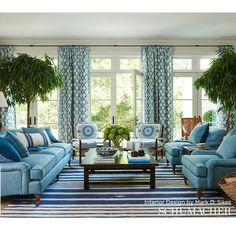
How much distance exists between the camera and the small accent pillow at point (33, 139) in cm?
540

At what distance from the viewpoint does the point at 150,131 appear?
7445 millimetres

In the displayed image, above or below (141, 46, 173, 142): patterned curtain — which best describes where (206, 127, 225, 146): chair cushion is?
below

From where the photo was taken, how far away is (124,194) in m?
4.25

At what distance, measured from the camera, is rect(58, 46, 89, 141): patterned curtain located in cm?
801

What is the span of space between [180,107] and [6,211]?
5766 mm

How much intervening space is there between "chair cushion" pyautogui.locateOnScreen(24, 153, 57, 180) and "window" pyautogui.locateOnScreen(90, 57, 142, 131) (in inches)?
146

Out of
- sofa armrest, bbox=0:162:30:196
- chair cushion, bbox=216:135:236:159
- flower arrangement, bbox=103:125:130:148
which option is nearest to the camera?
sofa armrest, bbox=0:162:30:196

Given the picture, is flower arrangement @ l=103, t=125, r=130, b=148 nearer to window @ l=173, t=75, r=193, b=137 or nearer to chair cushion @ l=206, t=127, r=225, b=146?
chair cushion @ l=206, t=127, r=225, b=146

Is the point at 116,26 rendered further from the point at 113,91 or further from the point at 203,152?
the point at 203,152

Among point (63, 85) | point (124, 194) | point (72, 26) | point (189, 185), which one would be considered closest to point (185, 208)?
point (124, 194)

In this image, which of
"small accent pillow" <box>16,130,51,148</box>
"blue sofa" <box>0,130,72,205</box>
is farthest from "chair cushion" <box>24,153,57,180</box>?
"small accent pillow" <box>16,130,51,148</box>

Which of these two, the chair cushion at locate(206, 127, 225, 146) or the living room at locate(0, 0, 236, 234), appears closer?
the living room at locate(0, 0, 236, 234)

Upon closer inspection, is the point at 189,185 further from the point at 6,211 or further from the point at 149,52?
the point at 149,52

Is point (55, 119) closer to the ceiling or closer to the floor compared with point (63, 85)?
closer to the floor
